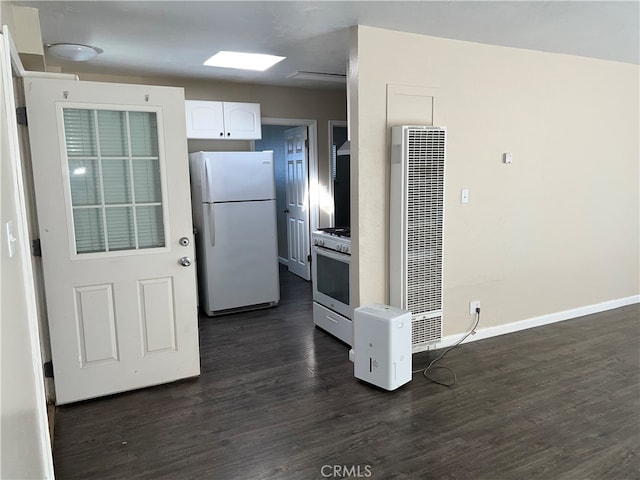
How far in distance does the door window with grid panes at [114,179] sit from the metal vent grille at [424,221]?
1.72 meters

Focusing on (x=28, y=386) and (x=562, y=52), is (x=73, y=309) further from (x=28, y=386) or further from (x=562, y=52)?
(x=562, y=52)

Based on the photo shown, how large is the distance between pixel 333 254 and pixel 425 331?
98cm

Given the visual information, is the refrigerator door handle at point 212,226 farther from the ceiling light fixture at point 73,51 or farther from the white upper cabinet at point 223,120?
the ceiling light fixture at point 73,51

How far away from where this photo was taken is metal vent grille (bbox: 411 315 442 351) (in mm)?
3352

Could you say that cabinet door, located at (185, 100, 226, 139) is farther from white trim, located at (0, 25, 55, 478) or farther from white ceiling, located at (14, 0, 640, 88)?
white trim, located at (0, 25, 55, 478)

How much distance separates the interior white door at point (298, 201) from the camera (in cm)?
585

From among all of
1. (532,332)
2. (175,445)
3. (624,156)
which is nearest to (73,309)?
(175,445)

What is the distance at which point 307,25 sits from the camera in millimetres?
3045

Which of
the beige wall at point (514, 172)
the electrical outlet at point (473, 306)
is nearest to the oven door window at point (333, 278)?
the beige wall at point (514, 172)

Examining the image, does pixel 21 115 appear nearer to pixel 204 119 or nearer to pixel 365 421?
pixel 204 119

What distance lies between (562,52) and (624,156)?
4.54 feet

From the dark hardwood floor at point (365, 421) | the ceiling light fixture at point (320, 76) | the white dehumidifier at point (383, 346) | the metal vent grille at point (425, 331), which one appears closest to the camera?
the dark hardwood floor at point (365, 421)

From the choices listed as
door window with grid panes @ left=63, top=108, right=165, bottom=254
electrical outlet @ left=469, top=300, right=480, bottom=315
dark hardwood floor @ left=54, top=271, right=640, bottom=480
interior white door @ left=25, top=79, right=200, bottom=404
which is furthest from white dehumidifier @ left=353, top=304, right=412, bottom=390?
door window with grid panes @ left=63, top=108, right=165, bottom=254

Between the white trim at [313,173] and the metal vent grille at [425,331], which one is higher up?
the white trim at [313,173]
